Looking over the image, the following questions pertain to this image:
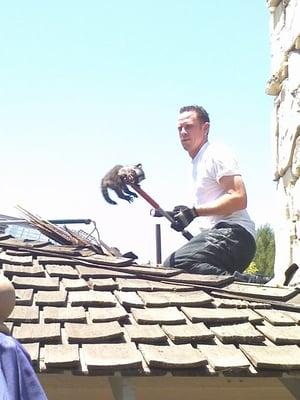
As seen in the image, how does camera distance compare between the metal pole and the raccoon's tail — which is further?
the metal pole

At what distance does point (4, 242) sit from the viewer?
157 inches

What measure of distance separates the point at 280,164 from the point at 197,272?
5.16ft

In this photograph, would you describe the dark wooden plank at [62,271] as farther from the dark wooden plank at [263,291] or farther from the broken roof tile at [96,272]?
the dark wooden plank at [263,291]

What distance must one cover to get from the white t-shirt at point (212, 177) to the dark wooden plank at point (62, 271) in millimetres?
989

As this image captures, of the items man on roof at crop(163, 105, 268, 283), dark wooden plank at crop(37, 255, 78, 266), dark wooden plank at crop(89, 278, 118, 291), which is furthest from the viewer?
man on roof at crop(163, 105, 268, 283)

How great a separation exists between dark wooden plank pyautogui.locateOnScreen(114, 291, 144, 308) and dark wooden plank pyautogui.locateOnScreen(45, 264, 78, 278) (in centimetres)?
28

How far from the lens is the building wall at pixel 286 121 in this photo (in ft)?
15.7

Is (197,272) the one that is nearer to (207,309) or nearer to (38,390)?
(207,309)

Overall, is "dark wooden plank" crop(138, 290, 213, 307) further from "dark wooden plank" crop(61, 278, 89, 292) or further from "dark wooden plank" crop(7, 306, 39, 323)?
"dark wooden plank" crop(7, 306, 39, 323)

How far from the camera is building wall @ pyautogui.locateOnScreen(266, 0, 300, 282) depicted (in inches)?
188

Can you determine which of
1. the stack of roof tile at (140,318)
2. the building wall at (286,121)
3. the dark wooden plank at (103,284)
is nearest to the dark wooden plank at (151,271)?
the stack of roof tile at (140,318)

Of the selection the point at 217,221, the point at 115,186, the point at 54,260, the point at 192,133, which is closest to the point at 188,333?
the point at 54,260

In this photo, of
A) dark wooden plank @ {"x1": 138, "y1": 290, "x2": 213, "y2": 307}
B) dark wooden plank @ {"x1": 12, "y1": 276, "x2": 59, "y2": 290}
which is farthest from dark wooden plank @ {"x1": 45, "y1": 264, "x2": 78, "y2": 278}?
dark wooden plank @ {"x1": 138, "y1": 290, "x2": 213, "y2": 307}

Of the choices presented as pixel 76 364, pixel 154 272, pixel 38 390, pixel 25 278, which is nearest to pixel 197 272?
pixel 154 272
